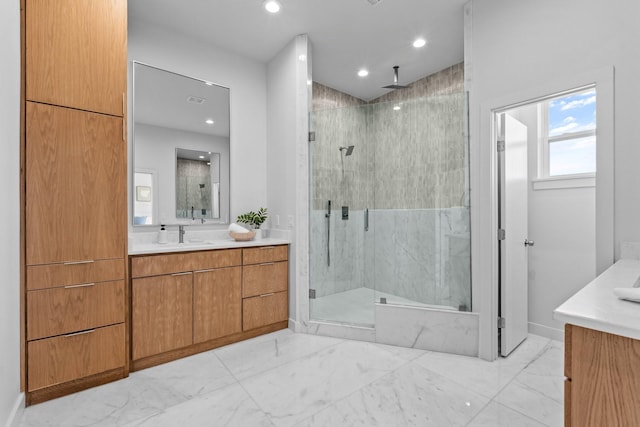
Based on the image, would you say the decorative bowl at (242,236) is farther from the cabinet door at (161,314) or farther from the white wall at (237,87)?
the cabinet door at (161,314)

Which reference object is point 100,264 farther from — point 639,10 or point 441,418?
point 639,10

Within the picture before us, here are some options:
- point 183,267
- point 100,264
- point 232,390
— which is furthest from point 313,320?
point 100,264

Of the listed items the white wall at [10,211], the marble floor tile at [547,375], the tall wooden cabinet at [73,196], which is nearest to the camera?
the white wall at [10,211]

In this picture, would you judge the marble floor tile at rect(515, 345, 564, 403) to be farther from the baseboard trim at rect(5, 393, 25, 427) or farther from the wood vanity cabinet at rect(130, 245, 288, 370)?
the baseboard trim at rect(5, 393, 25, 427)

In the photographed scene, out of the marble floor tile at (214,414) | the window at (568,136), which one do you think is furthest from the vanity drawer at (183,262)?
the window at (568,136)

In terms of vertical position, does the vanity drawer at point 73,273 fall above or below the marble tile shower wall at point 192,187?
below

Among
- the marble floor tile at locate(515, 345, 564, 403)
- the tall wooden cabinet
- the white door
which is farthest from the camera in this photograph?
the white door

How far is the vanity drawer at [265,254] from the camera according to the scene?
270cm

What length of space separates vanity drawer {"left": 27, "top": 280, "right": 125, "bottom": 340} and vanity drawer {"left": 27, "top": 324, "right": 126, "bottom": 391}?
2.0 inches

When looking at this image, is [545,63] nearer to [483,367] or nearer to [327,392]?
[483,367]

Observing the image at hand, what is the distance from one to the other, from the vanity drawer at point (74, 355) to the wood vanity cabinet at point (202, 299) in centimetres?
14

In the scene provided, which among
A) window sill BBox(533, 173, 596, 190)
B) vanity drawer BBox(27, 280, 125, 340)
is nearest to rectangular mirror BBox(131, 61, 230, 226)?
vanity drawer BBox(27, 280, 125, 340)

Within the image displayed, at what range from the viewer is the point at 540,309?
2723mm

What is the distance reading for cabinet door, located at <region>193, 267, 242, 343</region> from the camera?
2416mm
